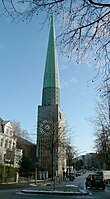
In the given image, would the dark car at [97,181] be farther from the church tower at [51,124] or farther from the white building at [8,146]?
the white building at [8,146]

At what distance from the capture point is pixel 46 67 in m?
103

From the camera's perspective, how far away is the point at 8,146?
64.1 meters

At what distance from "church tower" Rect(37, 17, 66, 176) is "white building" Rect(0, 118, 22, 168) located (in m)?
5.86

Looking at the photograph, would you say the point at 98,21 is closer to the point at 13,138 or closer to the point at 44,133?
the point at 44,133

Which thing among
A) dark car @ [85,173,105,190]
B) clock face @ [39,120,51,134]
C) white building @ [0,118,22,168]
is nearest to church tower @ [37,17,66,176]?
clock face @ [39,120,51,134]

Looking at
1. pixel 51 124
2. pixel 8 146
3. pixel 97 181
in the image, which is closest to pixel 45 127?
pixel 51 124

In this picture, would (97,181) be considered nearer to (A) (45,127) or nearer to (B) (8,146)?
(A) (45,127)

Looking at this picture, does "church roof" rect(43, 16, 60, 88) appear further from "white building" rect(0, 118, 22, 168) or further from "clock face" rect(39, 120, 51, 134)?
"clock face" rect(39, 120, 51, 134)

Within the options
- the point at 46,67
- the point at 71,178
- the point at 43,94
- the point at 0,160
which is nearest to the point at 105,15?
the point at 0,160

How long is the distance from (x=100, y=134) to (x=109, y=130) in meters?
6.08

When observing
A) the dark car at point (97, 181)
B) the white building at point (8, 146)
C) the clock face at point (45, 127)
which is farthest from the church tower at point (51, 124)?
the white building at point (8, 146)

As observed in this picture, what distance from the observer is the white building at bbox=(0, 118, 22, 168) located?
59.8m

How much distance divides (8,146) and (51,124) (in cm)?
2785

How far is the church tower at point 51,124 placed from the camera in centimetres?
3835
